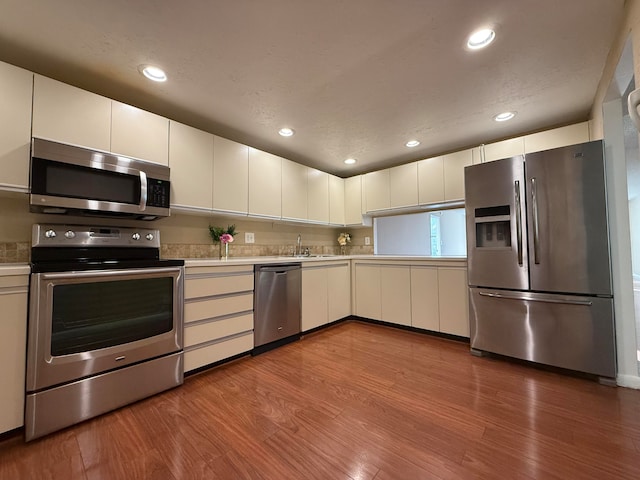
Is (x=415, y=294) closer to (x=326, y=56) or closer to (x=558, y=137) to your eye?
(x=558, y=137)

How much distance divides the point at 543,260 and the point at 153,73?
3295mm

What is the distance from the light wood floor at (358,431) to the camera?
1.21 m

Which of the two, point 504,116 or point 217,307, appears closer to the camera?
point 217,307

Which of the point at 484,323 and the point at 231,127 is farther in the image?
the point at 231,127

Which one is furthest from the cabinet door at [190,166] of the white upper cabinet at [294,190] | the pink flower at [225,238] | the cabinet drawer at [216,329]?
the cabinet drawer at [216,329]

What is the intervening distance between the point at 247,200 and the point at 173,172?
0.75 m

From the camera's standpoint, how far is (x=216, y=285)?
7.38 feet

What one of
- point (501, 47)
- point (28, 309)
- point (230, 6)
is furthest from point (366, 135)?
point (28, 309)

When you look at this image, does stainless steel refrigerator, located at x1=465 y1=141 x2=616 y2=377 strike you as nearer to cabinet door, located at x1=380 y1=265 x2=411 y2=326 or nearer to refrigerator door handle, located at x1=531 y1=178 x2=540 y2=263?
refrigerator door handle, located at x1=531 y1=178 x2=540 y2=263

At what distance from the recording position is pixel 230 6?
1373 mm

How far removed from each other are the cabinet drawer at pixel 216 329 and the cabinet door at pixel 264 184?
3.65 ft

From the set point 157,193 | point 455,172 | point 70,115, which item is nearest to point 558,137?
point 455,172

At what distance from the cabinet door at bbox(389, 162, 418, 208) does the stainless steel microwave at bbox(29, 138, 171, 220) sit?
8.70 feet

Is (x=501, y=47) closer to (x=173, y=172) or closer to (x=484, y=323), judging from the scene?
(x=484, y=323)
